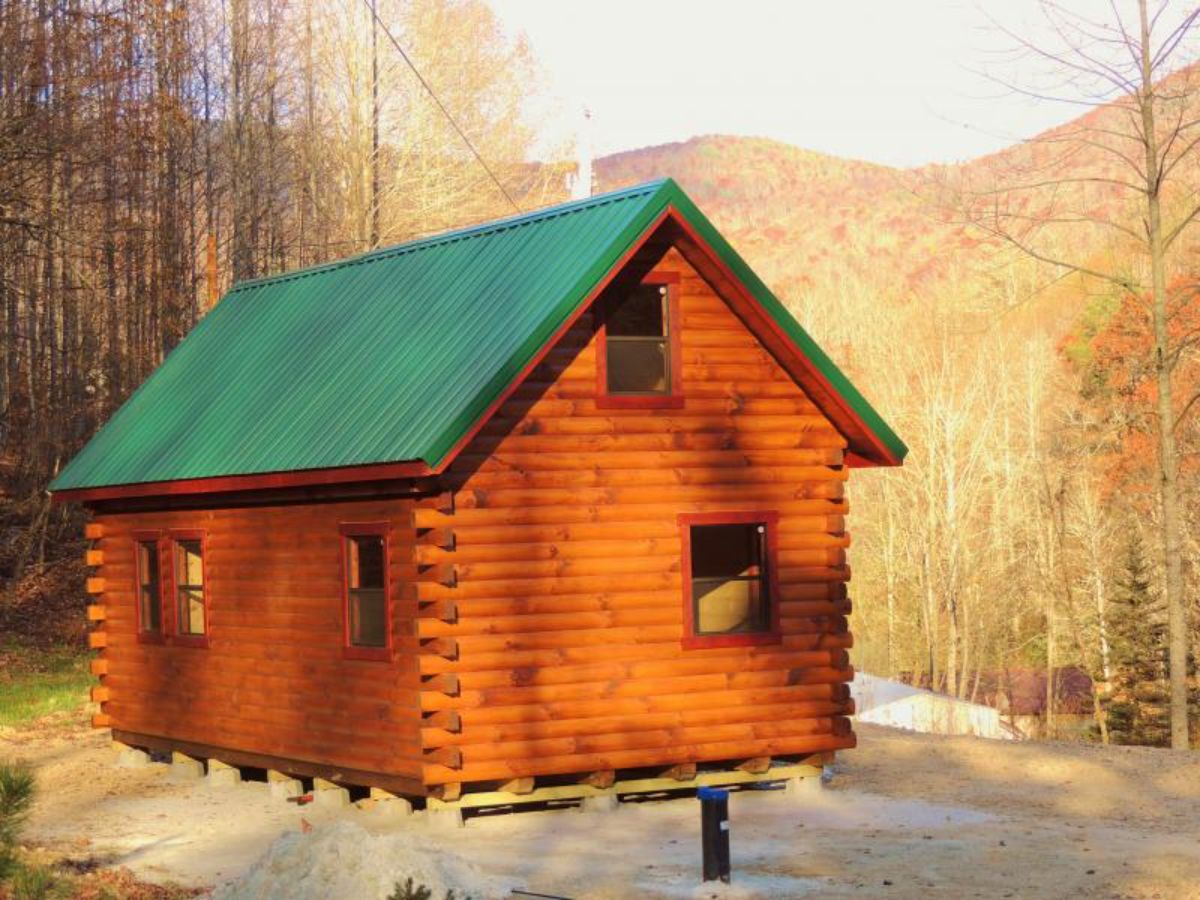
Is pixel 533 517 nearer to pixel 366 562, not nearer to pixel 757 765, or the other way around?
pixel 366 562

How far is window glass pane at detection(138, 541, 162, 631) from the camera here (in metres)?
23.0

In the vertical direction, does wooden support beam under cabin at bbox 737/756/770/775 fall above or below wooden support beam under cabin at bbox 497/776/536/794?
below

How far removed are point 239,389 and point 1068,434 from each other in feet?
140

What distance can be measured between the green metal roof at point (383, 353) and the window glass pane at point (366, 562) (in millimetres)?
1062

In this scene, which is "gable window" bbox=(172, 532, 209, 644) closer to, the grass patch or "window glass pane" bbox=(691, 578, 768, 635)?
"window glass pane" bbox=(691, 578, 768, 635)

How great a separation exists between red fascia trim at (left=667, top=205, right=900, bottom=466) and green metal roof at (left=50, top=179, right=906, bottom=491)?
75 millimetres

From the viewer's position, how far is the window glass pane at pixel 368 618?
61.5ft

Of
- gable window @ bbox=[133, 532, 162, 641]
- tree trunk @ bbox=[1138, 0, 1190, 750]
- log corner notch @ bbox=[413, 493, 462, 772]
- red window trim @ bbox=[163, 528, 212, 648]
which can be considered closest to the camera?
log corner notch @ bbox=[413, 493, 462, 772]

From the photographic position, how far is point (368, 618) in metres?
18.9

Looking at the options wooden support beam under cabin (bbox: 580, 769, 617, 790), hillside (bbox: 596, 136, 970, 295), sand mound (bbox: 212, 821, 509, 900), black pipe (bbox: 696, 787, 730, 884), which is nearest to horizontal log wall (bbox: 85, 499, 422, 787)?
wooden support beam under cabin (bbox: 580, 769, 617, 790)

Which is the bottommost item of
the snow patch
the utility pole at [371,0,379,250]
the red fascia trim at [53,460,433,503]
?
the snow patch

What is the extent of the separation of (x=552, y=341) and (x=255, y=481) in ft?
13.2

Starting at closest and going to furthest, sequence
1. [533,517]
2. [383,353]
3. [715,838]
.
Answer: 1. [715,838]
2. [533,517]
3. [383,353]

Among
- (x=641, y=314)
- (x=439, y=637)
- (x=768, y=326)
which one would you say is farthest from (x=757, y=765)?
(x=641, y=314)
